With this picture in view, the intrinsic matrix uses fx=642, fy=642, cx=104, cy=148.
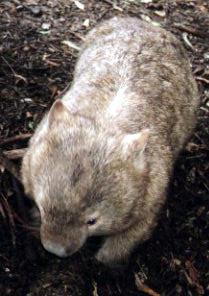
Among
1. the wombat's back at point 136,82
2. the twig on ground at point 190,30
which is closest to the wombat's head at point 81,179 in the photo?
the wombat's back at point 136,82

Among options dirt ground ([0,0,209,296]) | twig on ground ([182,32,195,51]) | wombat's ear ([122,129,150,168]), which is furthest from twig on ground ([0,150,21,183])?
twig on ground ([182,32,195,51])

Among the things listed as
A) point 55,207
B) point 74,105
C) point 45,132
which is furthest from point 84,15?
point 55,207

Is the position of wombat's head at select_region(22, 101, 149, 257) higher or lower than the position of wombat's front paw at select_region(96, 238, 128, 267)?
higher

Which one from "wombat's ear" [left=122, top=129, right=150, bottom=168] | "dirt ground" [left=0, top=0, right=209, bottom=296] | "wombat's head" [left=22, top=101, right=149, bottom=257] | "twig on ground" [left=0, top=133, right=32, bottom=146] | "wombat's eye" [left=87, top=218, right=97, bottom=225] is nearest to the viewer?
"wombat's head" [left=22, top=101, right=149, bottom=257]

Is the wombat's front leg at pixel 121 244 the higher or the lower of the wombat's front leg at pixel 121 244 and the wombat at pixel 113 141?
the lower

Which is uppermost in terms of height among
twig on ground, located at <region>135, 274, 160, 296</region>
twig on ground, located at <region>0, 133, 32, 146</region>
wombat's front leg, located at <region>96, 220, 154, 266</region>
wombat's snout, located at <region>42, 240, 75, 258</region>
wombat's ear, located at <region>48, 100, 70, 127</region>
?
wombat's ear, located at <region>48, 100, 70, 127</region>

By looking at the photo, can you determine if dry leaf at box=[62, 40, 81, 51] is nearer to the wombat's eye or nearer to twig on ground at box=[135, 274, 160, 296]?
twig on ground at box=[135, 274, 160, 296]

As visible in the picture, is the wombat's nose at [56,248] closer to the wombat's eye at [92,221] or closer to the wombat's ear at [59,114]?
the wombat's eye at [92,221]

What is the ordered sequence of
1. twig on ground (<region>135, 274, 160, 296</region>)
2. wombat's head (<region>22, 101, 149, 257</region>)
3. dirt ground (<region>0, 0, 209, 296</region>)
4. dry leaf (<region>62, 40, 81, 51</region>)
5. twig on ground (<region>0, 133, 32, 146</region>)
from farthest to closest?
1. dry leaf (<region>62, 40, 81, 51</region>)
2. twig on ground (<region>0, 133, 32, 146</region>)
3. twig on ground (<region>135, 274, 160, 296</region>)
4. dirt ground (<region>0, 0, 209, 296</region>)
5. wombat's head (<region>22, 101, 149, 257</region>)

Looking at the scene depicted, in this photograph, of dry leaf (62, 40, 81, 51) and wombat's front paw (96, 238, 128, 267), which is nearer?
wombat's front paw (96, 238, 128, 267)
